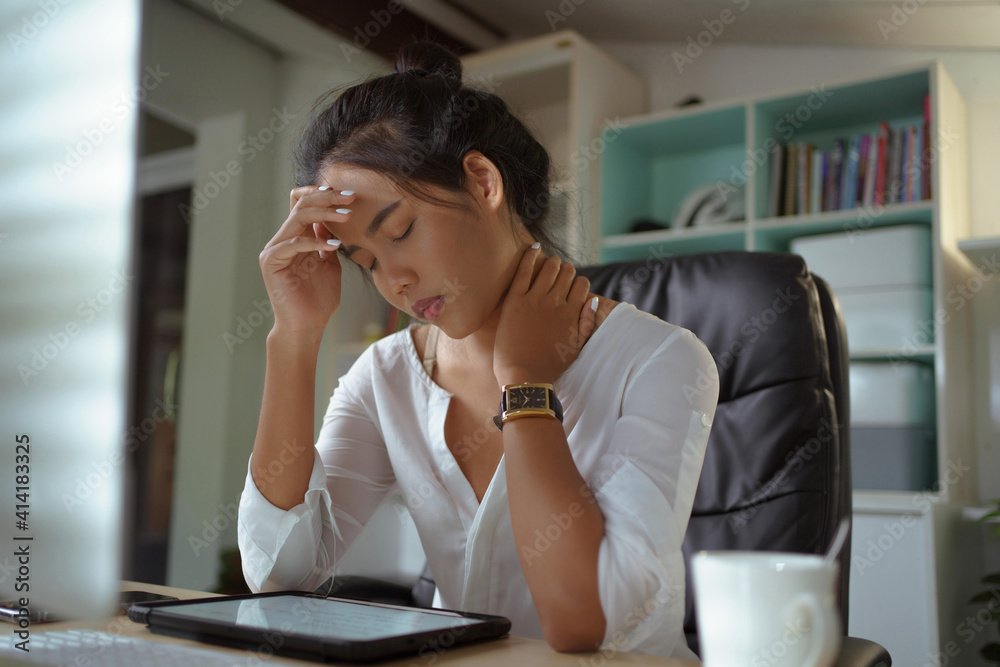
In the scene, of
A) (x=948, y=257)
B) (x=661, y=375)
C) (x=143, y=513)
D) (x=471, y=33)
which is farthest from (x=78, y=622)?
(x=471, y=33)

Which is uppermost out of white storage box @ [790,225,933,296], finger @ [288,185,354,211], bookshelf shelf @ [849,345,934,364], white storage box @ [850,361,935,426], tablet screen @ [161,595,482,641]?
white storage box @ [790,225,933,296]

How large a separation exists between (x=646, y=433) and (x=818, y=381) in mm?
371

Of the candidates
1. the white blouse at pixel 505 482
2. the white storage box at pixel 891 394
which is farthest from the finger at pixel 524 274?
the white storage box at pixel 891 394

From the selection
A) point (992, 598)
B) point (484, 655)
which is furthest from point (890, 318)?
point (484, 655)

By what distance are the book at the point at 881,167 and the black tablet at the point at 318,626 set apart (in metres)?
2.10

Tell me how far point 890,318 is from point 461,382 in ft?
5.04

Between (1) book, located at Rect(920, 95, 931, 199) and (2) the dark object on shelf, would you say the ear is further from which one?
(2) the dark object on shelf

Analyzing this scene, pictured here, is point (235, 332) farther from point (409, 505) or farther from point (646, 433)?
point (646, 433)

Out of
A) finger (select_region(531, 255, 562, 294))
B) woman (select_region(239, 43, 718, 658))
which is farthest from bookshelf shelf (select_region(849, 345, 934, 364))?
finger (select_region(531, 255, 562, 294))

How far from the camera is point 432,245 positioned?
106 cm

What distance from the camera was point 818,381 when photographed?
111 cm

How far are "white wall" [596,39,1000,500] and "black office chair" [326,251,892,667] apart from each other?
1.55 meters

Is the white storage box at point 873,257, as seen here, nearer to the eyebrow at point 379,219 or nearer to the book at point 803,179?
the book at point 803,179

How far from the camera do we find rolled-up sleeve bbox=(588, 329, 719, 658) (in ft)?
2.53
